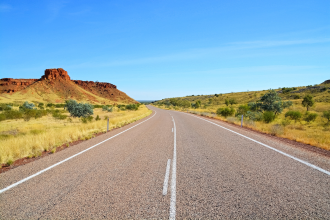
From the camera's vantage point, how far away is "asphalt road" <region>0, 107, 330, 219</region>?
2.96m

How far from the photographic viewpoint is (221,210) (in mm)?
2979

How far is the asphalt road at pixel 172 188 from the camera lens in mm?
2957

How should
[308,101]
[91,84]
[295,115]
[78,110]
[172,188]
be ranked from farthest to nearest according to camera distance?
1. [91,84]
2. [308,101]
3. [78,110]
4. [295,115]
5. [172,188]

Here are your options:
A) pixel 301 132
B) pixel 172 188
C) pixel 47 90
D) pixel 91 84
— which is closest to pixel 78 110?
pixel 301 132

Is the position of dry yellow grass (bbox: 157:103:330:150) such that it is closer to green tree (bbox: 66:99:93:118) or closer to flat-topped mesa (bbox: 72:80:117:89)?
green tree (bbox: 66:99:93:118)

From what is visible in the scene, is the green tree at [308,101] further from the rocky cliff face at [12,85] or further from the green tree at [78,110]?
the rocky cliff face at [12,85]

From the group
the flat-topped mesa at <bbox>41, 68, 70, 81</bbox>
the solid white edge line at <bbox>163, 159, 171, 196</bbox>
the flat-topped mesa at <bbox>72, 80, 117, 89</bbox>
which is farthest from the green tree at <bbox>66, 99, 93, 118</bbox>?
the flat-topped mesa at <bbox>72, 80, 117, 89</bbox>

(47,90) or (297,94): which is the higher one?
(47,90)

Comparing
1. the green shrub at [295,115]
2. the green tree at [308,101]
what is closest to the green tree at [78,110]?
the green shrub at [295,115]

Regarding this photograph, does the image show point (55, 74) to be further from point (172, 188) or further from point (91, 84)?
point (172, 188)

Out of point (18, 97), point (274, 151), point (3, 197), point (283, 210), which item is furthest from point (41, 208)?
point (18, 97)

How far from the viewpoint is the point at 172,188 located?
377 cm

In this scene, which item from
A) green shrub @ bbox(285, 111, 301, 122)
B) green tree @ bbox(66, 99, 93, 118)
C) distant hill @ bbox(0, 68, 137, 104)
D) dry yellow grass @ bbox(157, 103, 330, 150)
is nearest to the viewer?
dry yellow grass @ bbox(157, 103, 330, 150)

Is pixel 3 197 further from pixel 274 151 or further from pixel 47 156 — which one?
pixel 274 151
